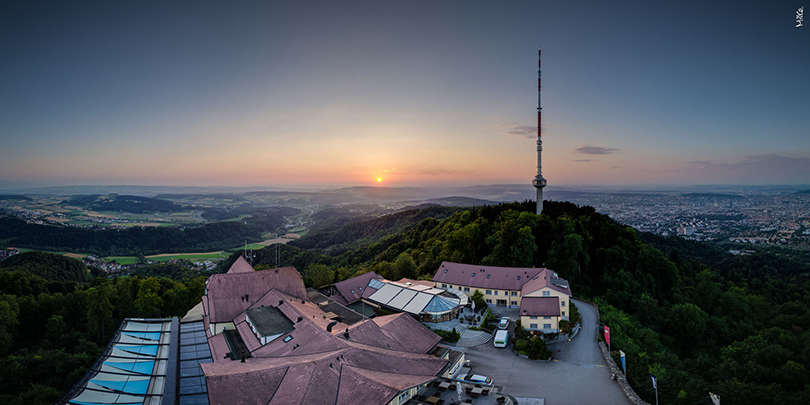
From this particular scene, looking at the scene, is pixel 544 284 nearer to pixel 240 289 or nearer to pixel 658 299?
pixel 240 289

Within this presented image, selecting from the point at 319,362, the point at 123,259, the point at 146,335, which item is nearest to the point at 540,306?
the point at 319,362

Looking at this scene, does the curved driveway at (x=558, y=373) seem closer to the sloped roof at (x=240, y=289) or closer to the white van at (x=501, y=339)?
the white van at (x=501, y=339)

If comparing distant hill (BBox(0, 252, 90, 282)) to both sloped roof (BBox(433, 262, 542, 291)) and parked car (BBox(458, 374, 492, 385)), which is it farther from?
parked car (BBox(458, 374, 492, 385))

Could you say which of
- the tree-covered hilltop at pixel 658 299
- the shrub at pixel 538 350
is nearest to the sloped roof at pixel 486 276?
the tree-covered hilltop at pixel 658 299

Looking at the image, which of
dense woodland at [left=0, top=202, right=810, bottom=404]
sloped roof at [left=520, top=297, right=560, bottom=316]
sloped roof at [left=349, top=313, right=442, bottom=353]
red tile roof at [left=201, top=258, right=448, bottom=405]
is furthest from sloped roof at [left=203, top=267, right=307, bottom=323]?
sloped roof at [left=520, top=297, right=560, bottom=316]

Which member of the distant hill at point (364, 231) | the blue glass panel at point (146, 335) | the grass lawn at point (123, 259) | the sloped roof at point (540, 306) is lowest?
the grass lawn at point (123, 259)

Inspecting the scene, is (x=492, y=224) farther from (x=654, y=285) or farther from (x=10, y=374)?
(x=10, y=374)
